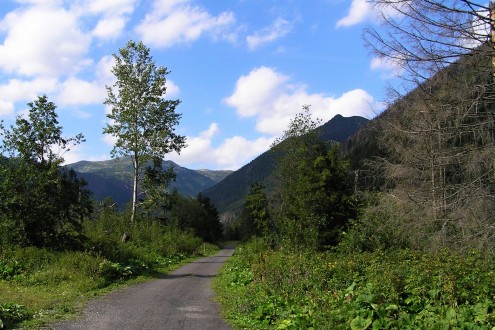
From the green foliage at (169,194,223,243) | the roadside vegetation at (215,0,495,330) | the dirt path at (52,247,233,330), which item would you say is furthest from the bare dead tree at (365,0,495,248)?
the green foliage at (169,194,223,243)

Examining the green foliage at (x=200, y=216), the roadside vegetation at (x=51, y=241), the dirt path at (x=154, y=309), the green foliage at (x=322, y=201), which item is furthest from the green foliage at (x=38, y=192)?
the green foliage at (x=200, y=216)

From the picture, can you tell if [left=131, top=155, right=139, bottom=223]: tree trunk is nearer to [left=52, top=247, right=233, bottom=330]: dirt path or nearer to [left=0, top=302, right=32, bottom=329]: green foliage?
[left=52, top=247, right=233, bottom=330]: dirt path

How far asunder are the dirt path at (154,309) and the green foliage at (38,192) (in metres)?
5.12

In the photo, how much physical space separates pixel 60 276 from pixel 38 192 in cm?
470

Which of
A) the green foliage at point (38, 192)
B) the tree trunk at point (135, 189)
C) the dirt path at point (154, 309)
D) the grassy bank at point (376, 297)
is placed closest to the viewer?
the grassy bank at point (376, 297)

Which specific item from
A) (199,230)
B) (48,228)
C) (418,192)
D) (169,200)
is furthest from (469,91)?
(199,230)

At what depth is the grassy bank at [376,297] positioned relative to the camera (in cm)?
612

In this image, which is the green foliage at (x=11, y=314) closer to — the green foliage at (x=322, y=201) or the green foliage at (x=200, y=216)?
the green foliage at (x=322, y=201)

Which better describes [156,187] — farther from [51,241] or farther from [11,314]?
[11,314]

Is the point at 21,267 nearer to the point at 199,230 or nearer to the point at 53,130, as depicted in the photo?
the point at 53,130

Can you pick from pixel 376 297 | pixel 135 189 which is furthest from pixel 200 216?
pixel 376 297

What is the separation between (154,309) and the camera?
10844 millimetres

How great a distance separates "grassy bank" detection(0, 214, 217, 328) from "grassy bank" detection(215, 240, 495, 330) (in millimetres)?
4243

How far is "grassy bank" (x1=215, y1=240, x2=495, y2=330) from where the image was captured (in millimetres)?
6125
